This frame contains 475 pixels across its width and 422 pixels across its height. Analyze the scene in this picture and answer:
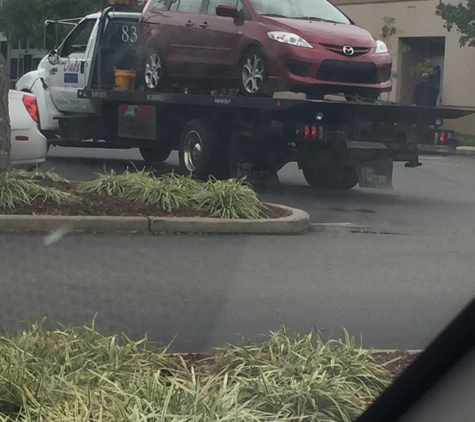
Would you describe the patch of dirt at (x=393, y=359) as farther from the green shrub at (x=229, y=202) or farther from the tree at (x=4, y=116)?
the tree at (x=4, y=116)

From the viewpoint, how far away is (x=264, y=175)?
12883 millimetres

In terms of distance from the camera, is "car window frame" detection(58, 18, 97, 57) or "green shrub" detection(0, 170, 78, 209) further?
"car window frame" detection(58, 18, 97, 57)

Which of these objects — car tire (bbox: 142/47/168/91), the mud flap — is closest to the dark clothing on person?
the mud flap

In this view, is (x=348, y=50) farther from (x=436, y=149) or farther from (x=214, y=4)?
(x=214, y=4)

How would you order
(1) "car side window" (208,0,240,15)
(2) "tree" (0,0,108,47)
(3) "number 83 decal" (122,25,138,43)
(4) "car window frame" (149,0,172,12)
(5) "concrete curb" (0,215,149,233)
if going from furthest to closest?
(2) "tree" (0,0,108,47) < (3) "number 83 decal" (122,25,138,43) < (4) "car window frame" (149,0,172,12) < (1) "car side window" (208,0,240,15) < (5) "concrete curb" (0,215,149,233)

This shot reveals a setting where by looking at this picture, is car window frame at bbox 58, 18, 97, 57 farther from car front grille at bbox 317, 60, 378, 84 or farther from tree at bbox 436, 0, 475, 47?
tree at bbox 436, 0, 475, 47

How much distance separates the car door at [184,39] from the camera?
12.3 meters

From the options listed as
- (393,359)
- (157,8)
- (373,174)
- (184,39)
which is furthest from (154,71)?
(393,359)

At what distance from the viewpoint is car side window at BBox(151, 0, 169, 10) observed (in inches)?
515

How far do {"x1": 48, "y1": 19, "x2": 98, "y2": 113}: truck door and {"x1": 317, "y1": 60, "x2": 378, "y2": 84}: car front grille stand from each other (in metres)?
3.80

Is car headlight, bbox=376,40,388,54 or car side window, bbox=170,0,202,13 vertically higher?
car side window, bbox=170,0,202,13

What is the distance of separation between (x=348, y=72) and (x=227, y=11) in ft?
5.07

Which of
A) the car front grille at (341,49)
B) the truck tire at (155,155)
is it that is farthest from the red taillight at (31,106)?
the car front grille at (341,49)

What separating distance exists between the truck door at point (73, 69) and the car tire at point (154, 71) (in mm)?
1093
